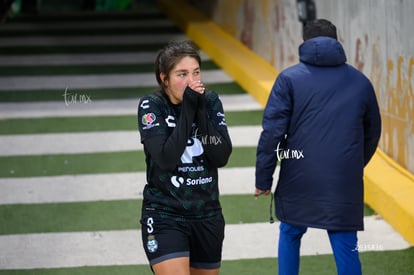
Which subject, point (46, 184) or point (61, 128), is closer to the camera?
point (46, 184)

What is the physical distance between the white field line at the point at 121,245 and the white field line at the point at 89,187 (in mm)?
915

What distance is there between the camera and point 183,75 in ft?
16.1

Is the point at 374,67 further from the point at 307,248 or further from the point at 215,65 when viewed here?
the point at 215,65

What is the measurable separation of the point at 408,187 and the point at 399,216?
1.26 ft

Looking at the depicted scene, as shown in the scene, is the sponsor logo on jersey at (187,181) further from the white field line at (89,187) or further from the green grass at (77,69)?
the green grass at (77,69)

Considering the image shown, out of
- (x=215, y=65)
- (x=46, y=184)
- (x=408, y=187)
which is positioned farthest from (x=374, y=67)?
(x=215, y=65)

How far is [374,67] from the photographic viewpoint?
8938 millimetres

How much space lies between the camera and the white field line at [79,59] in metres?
14.7

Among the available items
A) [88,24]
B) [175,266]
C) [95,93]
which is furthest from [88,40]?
[175,266]

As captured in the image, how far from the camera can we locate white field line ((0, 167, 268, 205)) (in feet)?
28.7

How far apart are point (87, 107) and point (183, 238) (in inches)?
297

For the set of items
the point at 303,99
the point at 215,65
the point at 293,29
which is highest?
the point at 303,99

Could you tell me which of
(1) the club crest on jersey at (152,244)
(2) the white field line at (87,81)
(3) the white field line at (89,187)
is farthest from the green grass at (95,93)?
(1) the club crest on jersey at (152,244)

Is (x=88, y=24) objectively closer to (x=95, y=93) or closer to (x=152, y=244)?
(x=95, y=93)
